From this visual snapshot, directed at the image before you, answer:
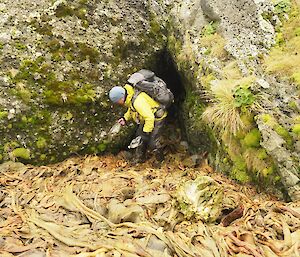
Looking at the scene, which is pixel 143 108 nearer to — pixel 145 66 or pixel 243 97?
pixel 145 66

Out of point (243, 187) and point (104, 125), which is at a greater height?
point (104, 125)

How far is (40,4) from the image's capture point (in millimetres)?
7184

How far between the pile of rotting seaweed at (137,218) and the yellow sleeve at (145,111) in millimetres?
954

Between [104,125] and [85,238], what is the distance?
148 inches

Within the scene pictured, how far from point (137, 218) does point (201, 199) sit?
0.78 meters

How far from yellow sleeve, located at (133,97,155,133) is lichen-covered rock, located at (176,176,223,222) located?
6.85 feet

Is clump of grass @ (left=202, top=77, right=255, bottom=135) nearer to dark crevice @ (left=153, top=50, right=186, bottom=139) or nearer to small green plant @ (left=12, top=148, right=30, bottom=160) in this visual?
dark crevice @ (left=153, top=50, right=186, bottom=139)

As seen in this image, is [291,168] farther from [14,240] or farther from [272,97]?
[14,240]

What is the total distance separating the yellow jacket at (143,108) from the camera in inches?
266

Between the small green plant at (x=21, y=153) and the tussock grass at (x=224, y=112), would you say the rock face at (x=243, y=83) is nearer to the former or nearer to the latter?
the tussock grass at (x=224, y=112)

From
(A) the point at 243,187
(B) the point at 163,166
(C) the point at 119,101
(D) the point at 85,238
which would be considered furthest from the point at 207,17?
(D) the point at 85,238

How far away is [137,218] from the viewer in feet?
15.1

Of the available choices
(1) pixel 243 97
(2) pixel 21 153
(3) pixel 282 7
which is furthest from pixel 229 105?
(2) pixel 21 153

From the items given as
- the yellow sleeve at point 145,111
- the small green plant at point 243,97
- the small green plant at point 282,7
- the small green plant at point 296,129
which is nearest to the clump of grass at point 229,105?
the small green plant at point 243,97
